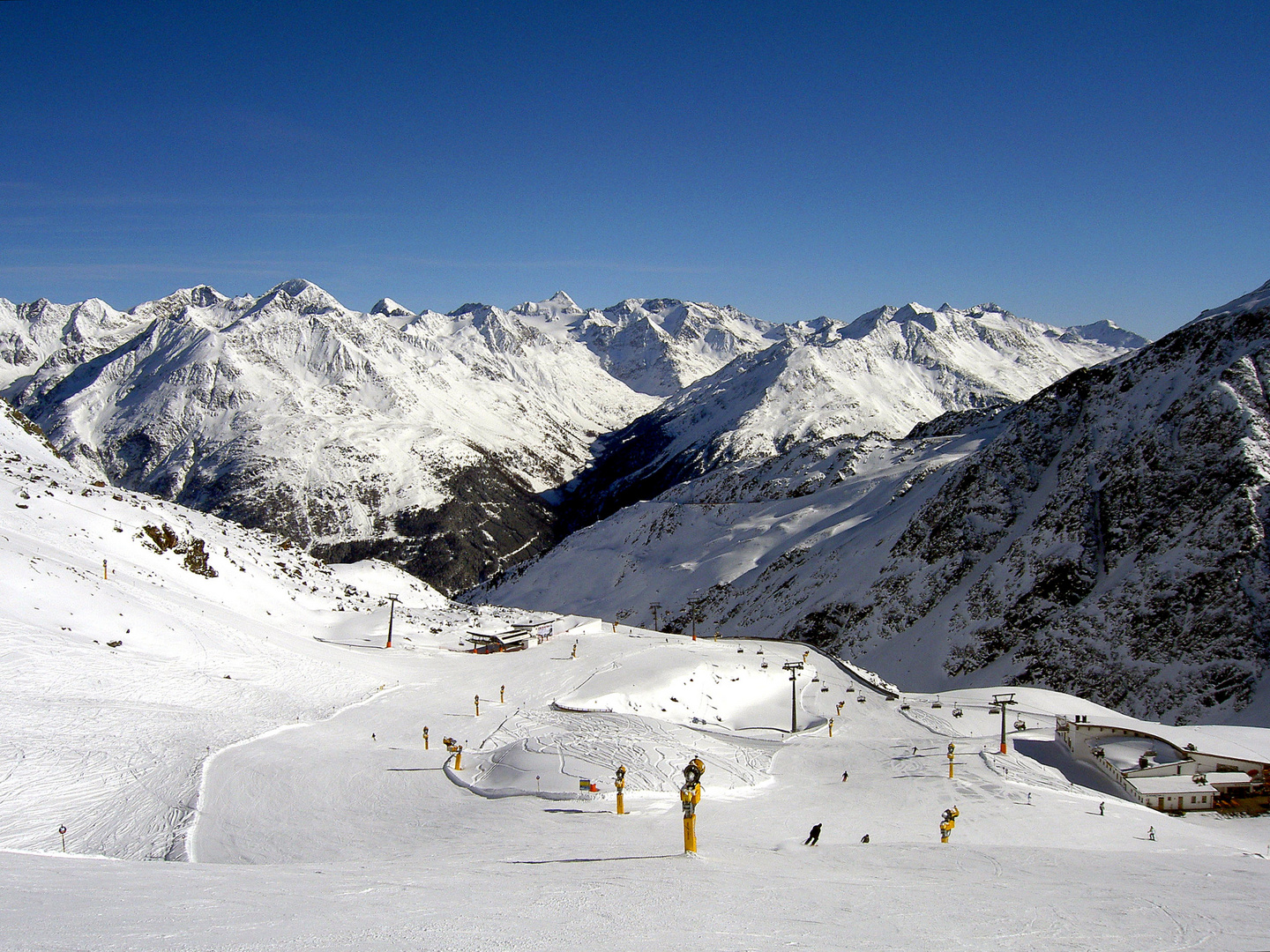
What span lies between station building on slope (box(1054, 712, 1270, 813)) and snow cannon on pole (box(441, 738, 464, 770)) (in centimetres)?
2571

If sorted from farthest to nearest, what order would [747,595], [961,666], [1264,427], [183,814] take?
[747,595] < [961,666] < [1264,427] < [183,814]

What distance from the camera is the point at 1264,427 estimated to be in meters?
61.5

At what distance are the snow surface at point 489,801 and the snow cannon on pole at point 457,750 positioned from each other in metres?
0.38

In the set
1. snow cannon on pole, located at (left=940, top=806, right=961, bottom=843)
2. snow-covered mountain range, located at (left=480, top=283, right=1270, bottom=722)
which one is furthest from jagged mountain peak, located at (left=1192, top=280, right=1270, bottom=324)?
snow cannon on pole, located at (left=940, top=806, right=961, bottom=843)

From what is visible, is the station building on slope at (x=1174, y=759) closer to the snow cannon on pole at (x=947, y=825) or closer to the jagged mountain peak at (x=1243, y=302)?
the snow cannon on pole at (x=947, y=825)

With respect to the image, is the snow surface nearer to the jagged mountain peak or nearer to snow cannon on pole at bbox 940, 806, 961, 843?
snow cannon on pole at bbox 940, 806, 961, 843

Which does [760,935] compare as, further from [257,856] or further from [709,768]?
[709,768]

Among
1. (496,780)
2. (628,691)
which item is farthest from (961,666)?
(496,780)

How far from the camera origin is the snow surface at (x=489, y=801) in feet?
39.5

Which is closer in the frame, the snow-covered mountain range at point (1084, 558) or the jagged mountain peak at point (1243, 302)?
the snow-covered mountain range at point (1084, 558)

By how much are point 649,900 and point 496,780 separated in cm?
1476

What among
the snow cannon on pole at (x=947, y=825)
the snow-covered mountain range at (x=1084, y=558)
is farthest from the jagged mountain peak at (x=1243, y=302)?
the snow cannon on pole at (x=947, y=825)

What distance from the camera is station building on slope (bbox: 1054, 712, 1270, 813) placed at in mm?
29578

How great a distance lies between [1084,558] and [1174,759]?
1442 inches
